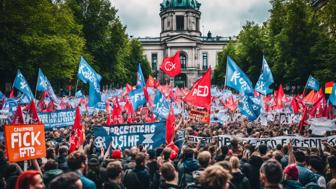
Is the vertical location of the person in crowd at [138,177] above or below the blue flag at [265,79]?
below

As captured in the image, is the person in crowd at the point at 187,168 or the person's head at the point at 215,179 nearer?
the person's head at the point at 215,179

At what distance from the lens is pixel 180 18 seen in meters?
96.1

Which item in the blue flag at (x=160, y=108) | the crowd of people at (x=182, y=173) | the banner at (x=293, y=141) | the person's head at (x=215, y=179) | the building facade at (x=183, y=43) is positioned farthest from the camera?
the building facade at (x=183, y=43)

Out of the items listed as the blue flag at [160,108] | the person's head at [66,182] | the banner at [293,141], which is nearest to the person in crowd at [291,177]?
the person's head at [66,182]

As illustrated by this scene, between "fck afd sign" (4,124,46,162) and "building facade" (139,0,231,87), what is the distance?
84.2m

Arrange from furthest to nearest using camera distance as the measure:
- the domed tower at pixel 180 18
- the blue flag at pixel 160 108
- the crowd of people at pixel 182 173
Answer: the domed tower at pixel 180 18 → the blue flag at pixel 160 108 → the crowd of people at pixel 182 173

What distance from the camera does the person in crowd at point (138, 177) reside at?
594cm

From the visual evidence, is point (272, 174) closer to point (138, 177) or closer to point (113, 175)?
point (113, 175)

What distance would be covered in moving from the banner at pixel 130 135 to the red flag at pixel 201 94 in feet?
12.5

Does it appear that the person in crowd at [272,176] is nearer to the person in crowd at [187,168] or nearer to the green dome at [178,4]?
the person in crowd at [187,168]

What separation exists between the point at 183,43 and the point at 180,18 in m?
7.20

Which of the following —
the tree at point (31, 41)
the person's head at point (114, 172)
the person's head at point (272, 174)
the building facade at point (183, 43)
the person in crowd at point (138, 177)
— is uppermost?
the building facade at point (183, 43)

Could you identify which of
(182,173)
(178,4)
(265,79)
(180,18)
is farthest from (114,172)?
(178,4)

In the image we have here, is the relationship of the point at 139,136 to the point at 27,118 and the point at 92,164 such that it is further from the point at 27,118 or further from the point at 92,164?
the point at 27,118
